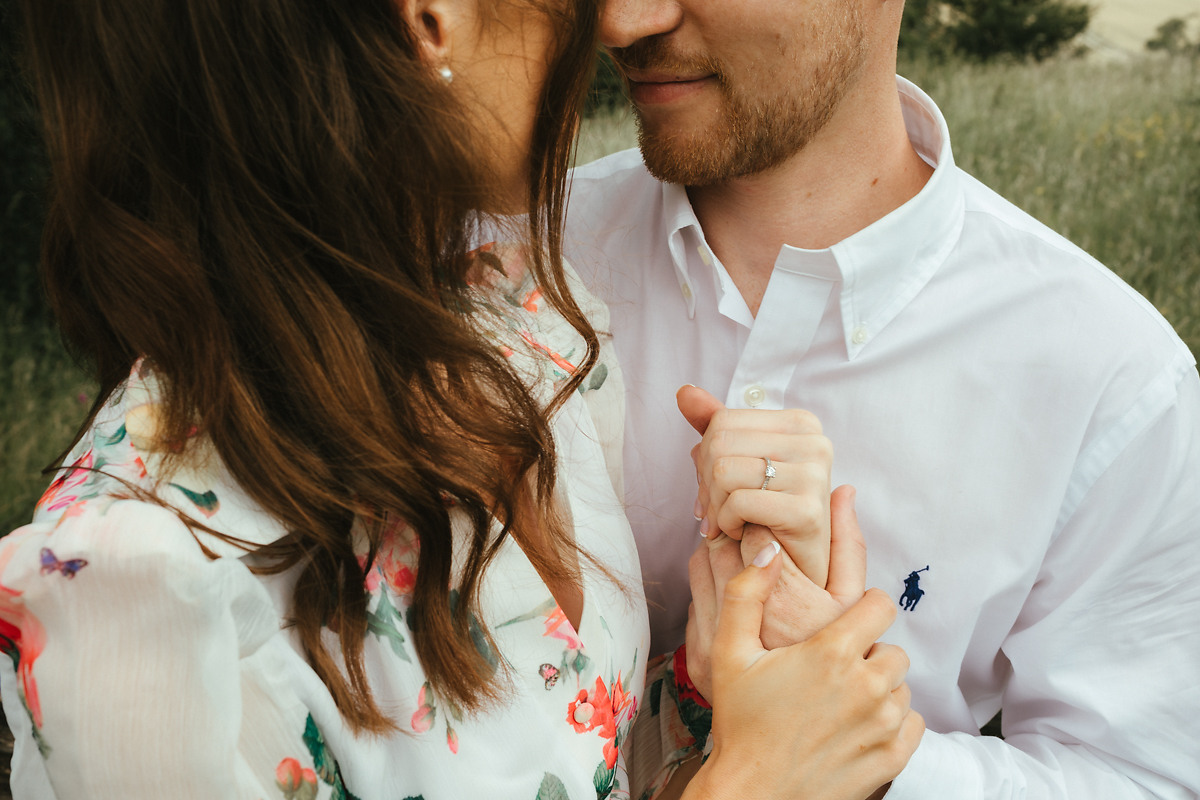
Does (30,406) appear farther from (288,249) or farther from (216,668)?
(216,668)

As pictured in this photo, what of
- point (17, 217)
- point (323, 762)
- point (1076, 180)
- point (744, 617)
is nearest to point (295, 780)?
point (323, 762)

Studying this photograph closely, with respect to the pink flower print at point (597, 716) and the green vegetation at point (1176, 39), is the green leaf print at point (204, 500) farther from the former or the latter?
the green vegetation at point (1176, 39)

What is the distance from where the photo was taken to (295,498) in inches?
39.7

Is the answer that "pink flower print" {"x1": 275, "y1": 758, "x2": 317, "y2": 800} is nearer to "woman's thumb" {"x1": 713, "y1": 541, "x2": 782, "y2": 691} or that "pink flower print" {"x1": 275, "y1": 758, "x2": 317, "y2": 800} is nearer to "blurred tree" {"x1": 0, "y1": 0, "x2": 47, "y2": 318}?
"woman's thumb" {"x1": 713, "y1": 541, "x2": 782, "y2": 691}

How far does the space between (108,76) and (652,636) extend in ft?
4.76

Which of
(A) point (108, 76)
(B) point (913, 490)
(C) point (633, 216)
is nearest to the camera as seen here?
(A) point (108, 76)

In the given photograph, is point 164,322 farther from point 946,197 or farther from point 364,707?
point 946,197

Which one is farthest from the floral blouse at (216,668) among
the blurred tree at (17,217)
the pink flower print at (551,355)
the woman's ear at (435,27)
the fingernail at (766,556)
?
the blurred tree at (17,217)

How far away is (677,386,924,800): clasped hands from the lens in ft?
4.10

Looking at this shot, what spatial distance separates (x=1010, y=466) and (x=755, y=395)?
46 centimetres

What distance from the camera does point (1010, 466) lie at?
156 centimetres

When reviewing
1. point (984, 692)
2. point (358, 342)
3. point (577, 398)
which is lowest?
point (984, 692)

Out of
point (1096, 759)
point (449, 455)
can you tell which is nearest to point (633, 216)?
point (449, 455)

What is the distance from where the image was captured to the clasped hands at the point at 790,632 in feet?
4.10
